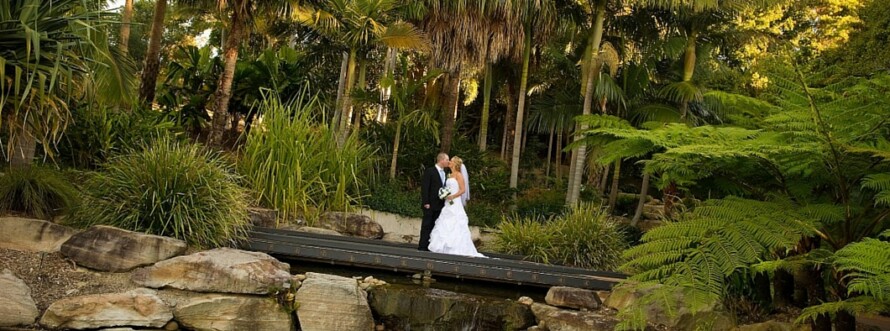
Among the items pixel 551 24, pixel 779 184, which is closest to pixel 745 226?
pixel 779 184

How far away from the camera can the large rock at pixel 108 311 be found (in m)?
6.99

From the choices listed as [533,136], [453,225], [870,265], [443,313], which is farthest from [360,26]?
[870,265]

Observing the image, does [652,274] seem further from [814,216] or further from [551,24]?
[551,24]

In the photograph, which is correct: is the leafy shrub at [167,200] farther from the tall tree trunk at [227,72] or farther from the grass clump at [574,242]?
the tall tree trunk at [227,72]

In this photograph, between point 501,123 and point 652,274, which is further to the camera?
point 501,123

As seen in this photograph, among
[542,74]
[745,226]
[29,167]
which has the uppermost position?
[542,74]

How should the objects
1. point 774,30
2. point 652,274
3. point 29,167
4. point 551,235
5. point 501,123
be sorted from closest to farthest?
1. point 652,274
2. point 29,167
3. point 551,235
4. point 774,30
5. point 501,123

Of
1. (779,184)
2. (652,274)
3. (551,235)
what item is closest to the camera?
(652,274)

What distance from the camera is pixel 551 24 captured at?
1717 centimetres

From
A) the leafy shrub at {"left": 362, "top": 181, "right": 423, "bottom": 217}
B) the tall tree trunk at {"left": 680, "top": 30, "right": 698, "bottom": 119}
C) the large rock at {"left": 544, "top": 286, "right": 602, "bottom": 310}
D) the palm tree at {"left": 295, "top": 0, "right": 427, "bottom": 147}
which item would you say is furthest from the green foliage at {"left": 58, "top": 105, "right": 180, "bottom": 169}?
the tall tree trunk at {"left": 680, "top": 30, "right": 698, "bottom": 119}

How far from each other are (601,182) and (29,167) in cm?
1677

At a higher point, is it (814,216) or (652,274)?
(814,216)

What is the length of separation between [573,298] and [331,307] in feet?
8.63

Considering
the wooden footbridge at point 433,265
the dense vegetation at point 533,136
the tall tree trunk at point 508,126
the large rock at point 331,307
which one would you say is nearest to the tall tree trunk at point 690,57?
the dense vegetation at point 533,136
